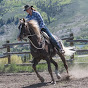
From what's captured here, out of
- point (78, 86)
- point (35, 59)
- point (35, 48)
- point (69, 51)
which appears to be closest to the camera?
point (78, 86)

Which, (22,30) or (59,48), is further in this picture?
(59,48)

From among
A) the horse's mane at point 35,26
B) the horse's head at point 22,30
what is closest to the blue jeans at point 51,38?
the horse's mane at point 35,26

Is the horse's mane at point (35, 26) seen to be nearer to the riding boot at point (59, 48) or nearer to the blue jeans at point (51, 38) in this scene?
the blue jeans at point (51, 38)

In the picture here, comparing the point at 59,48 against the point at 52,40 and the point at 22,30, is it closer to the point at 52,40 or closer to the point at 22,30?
the point at 52,40

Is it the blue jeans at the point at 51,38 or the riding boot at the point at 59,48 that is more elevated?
the blue jeans at the point at 51,38

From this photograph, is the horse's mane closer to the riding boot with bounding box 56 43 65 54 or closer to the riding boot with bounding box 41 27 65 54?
the riding boot with bounding box 41 27 65 54

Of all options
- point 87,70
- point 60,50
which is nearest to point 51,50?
point 60,50

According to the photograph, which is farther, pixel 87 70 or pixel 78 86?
pixel 87 70

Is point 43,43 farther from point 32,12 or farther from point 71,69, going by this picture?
point 71,69

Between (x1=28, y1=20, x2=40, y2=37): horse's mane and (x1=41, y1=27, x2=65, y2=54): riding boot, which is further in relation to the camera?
(x1=41, y1=27, x2=65, y2=54): riding boot

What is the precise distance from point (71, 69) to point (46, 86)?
401 centimetres

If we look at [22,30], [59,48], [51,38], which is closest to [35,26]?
[22,30]

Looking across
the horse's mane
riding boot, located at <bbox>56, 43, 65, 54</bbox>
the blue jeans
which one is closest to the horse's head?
the horse's mane

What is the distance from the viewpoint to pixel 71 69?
459 inches
